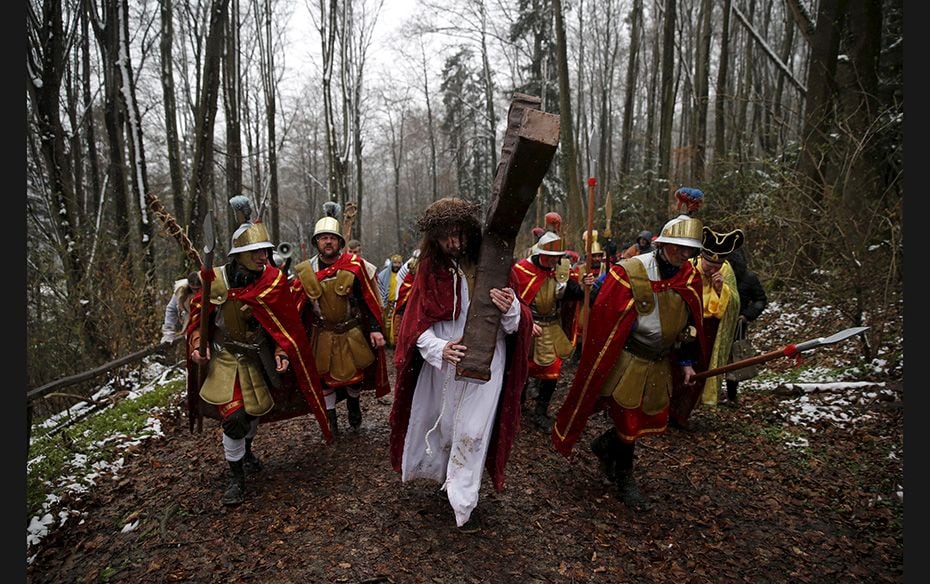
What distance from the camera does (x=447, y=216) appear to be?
3148mm

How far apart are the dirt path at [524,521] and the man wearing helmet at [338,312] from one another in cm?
81

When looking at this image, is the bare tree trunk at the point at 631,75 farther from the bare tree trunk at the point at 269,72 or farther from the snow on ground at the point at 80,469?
the snow on ground at the point at 80,469

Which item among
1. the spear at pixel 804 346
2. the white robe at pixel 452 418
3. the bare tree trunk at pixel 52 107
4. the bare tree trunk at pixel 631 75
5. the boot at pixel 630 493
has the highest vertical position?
the bare tree trunk at pixel 631 75

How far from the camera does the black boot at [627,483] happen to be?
385 centimetres

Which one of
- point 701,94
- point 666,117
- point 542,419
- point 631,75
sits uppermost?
point 631,75

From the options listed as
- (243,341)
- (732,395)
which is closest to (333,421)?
(243,341)

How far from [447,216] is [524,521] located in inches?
92.4

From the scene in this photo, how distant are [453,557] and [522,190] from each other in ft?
7.89

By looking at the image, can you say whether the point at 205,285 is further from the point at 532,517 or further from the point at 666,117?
the point at 666,117

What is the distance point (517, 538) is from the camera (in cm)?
341

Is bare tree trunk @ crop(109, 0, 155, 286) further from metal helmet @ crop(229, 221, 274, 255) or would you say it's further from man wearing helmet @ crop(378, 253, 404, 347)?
metal helmet @ crop(229, 221, 274, 255)

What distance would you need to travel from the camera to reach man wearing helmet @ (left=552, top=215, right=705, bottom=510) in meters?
3.56

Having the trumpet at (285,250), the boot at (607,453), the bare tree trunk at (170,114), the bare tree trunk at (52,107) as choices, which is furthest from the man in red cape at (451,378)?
the bare tree trunk at (170,114)

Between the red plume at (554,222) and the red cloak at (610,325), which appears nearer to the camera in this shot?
the red cloak at (610,325)
